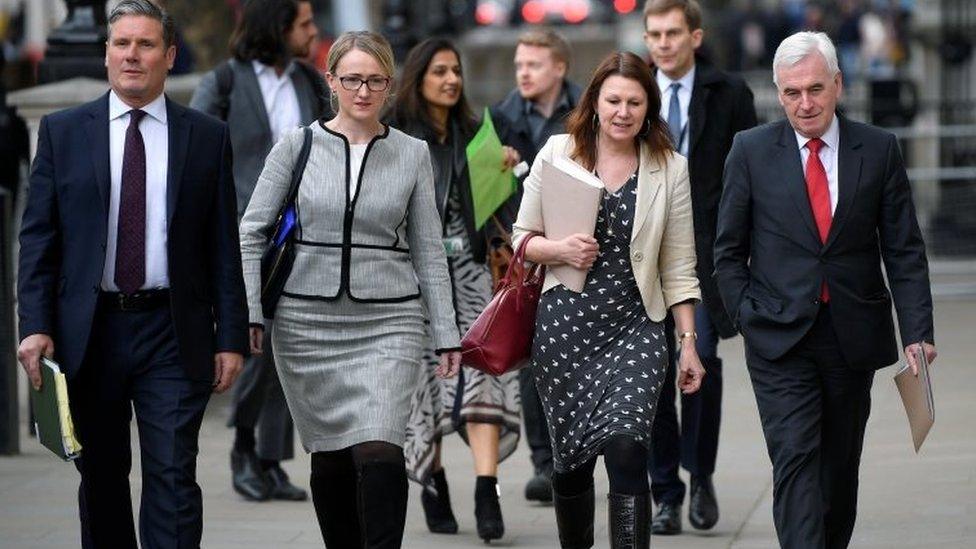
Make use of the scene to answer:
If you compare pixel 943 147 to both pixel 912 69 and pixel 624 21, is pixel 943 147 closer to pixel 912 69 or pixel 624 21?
pixel 912 69

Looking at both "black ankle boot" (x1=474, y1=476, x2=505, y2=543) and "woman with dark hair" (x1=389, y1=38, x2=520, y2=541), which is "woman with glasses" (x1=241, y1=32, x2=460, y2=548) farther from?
"woman with dark hair" (x1=389, y1=38, x2=520, y2=541)

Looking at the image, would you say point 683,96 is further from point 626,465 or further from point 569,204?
point 626,465

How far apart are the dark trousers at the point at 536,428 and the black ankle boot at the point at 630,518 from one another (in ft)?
7.55

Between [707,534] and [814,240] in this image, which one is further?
[707,534]

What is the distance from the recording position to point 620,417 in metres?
6.63

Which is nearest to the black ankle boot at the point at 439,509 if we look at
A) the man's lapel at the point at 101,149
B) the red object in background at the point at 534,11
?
the man's lapel at the point at 101,149

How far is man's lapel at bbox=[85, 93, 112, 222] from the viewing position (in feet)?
20.2

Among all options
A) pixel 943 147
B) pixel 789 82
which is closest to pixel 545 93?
pixel 789 82

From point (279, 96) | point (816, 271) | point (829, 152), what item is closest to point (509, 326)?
point (816, 271)

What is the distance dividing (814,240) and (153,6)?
2045 mm

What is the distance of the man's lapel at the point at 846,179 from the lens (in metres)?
6.51

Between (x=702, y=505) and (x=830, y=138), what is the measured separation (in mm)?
2094

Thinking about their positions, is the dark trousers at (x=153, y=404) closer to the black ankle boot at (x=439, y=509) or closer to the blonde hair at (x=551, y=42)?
the black ankle boot at (x=439, y=509)

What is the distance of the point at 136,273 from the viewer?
6227mm
